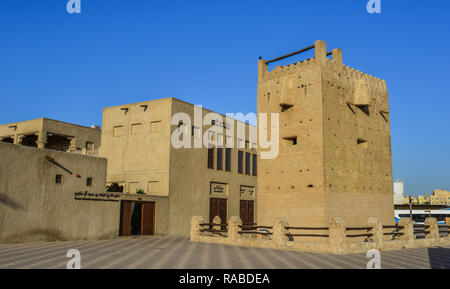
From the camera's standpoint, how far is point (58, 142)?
1443 inches

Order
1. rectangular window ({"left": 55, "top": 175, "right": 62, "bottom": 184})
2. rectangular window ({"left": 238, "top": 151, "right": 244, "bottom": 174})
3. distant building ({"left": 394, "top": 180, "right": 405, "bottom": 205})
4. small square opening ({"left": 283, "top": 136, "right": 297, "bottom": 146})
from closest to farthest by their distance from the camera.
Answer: rectangular window ({"left": 55, "top": 175, "right": 62, "bottom": 184}) < small square opening ({"left": 283, "top": 136, "right": 297, "bottom": 146}) < rectangular window ({"left": 238, "top": 151, "right": 244, "bottom": 174}) < distant building ({"left": 394, "top": 180, "right": 405, "bottom": 205})

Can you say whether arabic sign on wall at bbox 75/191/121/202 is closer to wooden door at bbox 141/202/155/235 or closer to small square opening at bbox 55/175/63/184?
small square opening at bbox 55/175/63/184

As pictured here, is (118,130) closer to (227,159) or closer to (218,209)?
(227,159)

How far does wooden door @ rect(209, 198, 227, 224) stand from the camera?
33.3 meters

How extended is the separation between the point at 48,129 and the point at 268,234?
852 inches

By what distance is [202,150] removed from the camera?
107 ft

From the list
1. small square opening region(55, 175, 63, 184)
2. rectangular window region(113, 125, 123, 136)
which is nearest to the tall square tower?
small square opening region(55, 175, 63, 184)

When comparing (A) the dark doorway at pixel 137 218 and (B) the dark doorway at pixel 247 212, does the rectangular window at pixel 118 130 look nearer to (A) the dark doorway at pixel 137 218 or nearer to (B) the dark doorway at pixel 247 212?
(A) the dark doorway at pixel 137 218

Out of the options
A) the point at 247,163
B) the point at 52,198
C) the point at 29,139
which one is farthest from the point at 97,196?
the point at 247,163

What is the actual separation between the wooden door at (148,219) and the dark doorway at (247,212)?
10.5 m

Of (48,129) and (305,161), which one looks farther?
(48,129)
